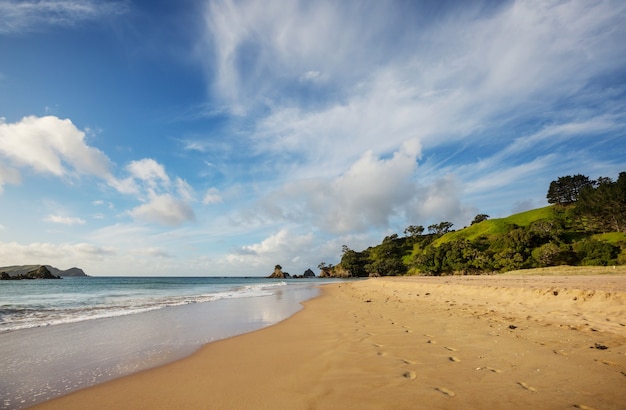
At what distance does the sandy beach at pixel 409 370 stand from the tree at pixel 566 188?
116907 millimetres

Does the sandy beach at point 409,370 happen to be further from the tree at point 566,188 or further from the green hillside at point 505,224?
the tree at point 566,188

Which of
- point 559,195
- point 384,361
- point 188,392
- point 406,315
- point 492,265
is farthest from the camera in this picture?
point 559,195

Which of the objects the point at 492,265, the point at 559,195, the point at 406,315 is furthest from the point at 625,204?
the point at 406,315

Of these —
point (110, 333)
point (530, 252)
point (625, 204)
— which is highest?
point (625, 204)

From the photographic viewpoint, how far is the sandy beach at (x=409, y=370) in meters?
4.69

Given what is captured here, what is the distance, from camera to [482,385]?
5035 mm

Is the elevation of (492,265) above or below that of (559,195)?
below

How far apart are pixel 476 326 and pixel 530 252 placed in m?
65.6

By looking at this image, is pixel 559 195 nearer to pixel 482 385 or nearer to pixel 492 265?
pixel 492 265

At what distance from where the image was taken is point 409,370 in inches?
235

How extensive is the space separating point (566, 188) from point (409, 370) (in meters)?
127

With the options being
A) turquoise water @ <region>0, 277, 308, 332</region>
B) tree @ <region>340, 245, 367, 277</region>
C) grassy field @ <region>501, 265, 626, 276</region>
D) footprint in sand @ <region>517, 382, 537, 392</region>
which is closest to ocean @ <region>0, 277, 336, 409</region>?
turquoise water @ <region>0, 277, 308, 332</region>

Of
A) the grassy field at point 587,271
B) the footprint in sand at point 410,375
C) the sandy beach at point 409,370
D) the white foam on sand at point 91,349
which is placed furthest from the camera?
the grassy field at point 587,271

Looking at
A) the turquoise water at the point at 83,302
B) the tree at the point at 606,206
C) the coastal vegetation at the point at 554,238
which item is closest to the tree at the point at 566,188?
the coastal vegetation at the point at 554,238
